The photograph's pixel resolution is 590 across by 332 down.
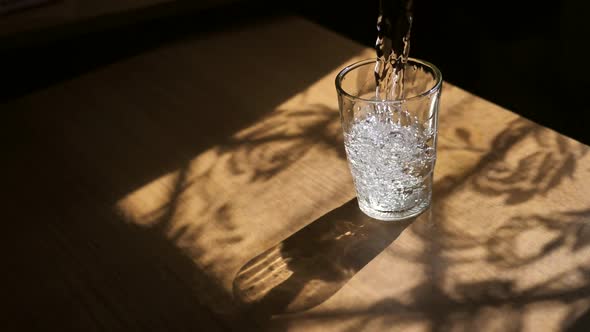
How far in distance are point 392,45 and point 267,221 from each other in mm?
343

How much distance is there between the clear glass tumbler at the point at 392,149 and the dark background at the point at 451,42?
0.78 meters

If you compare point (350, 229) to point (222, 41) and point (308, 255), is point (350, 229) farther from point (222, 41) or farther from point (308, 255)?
point (222, 41)

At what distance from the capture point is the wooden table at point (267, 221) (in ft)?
2.94

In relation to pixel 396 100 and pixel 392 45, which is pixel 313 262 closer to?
pixel 396 100

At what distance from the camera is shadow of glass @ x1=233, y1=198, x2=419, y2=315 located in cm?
92

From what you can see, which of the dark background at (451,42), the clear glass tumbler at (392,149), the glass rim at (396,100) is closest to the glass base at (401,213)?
the clear glass tumbler at (392,149)

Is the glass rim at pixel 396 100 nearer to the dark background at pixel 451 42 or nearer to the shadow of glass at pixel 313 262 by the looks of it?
the shadow of glass at pixel 313 262

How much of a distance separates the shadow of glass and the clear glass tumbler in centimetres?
3

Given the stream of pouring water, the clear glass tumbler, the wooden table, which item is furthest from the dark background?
the clear glass tumbler

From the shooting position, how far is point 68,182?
121 cm

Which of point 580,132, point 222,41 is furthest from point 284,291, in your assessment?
point 580,132

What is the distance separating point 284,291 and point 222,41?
33.1 inches

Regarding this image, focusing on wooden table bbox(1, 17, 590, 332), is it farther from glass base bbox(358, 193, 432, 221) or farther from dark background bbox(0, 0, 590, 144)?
dark background bbox(0, 0, 590, 144)

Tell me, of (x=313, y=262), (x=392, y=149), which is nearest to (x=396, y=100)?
(x=392, y=149)
